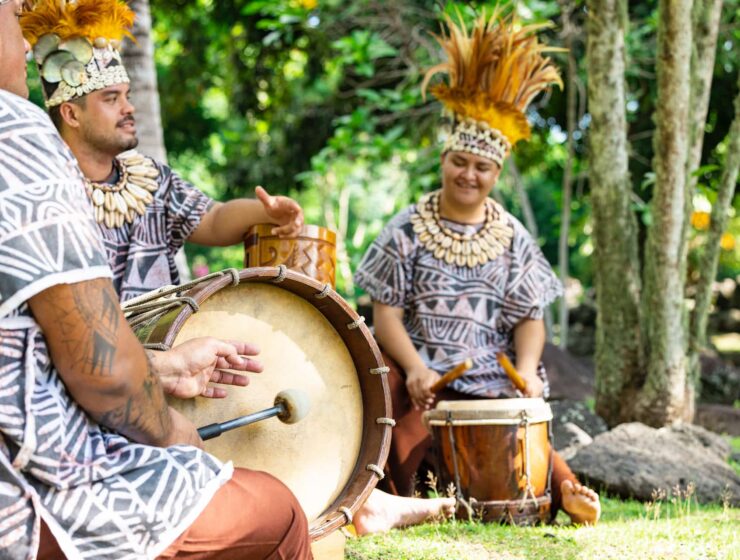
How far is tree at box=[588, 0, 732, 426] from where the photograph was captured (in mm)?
5113

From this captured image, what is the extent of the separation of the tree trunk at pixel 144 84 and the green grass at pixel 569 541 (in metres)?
2.79

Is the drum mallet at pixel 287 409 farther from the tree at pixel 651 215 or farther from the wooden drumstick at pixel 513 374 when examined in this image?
the tree at pixel 651 215

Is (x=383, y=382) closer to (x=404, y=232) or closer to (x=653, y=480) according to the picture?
(x=404, y=232)

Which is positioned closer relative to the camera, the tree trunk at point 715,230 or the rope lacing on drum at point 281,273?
the rope lacing on drum at point 281,273

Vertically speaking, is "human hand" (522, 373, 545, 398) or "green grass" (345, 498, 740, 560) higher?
"human hand" (522, 373, 545, 398)

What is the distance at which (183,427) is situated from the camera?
6.25ft

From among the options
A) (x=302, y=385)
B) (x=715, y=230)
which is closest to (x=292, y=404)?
(x=302, y=385)

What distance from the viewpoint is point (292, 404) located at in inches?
94.8

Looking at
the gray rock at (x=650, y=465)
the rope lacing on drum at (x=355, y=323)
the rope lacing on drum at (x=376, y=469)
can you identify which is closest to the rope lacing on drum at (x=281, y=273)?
the rope lacing on drum at (x=355, y=323)

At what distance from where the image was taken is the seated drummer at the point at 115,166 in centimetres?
332

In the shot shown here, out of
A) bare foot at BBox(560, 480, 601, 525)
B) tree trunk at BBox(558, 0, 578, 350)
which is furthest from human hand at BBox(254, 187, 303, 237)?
tree trunk at BBox(558, 0, 578, 350)

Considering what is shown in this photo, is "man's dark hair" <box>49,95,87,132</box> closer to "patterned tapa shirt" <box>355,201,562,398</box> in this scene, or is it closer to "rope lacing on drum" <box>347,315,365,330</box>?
"rope lacing on drum" <box>347,315,365,330</box>

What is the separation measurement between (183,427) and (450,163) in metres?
2.72

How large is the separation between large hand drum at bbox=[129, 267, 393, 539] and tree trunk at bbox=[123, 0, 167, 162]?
9.25ft
